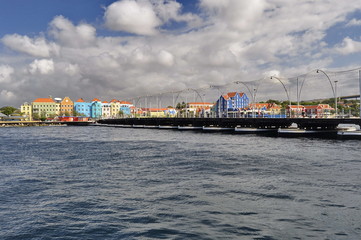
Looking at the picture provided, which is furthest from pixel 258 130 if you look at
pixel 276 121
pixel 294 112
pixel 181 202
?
pixel 181 202

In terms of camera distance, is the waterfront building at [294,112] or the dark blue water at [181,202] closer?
the dark blue water at [181,202]

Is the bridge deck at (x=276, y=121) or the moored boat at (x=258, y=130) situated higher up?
the bridge deck at (x=276, y=121)

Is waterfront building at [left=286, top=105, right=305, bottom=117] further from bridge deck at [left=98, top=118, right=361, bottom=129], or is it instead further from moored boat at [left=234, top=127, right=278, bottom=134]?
moored boat at [left=234, top=127, right=278, bottom=134]

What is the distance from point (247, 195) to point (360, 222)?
5991 millimetres

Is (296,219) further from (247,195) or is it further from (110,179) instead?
(110,179)

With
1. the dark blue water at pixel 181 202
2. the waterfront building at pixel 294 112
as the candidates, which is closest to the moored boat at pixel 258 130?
the waterfront building at pixel 294 112

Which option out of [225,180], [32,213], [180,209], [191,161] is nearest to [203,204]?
[180,209]

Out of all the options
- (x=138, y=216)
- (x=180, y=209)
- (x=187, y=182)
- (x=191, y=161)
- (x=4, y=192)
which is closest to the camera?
(x=138, y=216)

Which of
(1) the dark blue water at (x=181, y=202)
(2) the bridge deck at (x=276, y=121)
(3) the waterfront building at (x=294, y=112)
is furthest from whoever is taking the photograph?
(3) the waterfront building at (x=294, y=112)

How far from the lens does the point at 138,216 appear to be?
14039 mm

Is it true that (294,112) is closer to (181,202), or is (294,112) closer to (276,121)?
(276,121)

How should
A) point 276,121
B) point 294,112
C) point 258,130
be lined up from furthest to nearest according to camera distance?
point 294,112 → point 258,130 → point 276,121

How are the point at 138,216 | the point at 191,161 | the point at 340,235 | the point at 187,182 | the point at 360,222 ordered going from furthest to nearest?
the point at 191,161
the point at 187,182
the point at 138,216
the point at 360,222
the point at 340,235

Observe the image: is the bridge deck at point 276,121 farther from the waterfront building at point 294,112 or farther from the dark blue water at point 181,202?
the dark blue water at point 181,202
